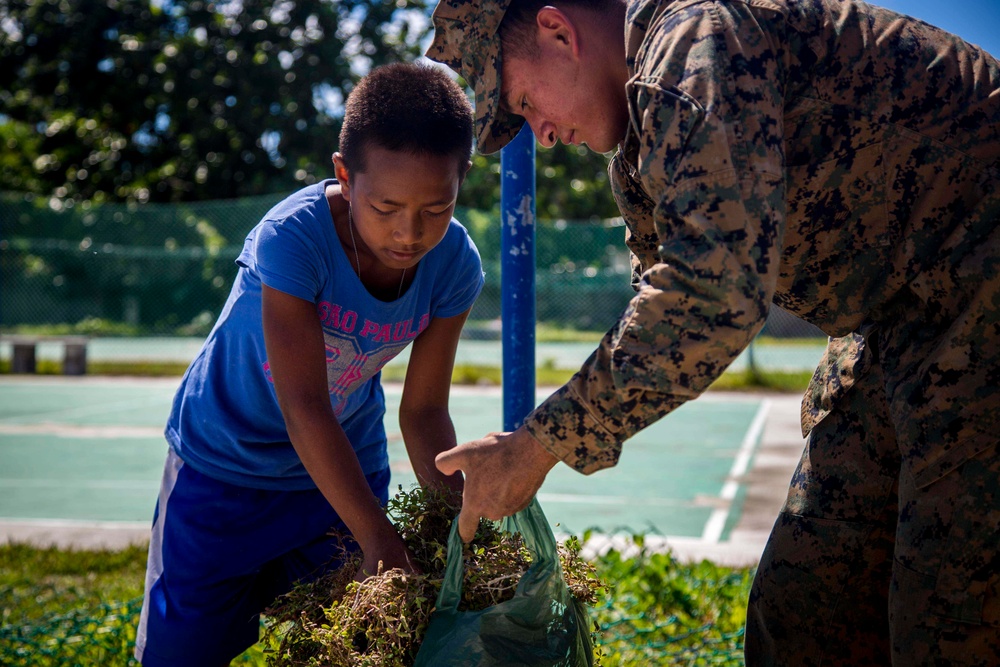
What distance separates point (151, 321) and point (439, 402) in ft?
48.7

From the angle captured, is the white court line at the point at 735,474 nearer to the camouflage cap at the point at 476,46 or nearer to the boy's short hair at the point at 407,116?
the boy's short hair at the point at 407,116

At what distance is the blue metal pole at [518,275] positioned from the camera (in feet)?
9.64

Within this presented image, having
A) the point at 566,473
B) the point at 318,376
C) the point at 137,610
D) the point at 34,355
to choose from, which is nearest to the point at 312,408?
the point at 318,376

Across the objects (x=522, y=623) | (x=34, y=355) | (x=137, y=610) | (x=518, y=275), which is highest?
(x=518, y=275)

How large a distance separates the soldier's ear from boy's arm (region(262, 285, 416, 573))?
826mm

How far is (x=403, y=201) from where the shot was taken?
7.26ft

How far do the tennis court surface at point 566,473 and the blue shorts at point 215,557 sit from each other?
1.51 m

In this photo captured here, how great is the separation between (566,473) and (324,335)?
6.36 m

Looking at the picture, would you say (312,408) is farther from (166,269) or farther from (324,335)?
(166,269)

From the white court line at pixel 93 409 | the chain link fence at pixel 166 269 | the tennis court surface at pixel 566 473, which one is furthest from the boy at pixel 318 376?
the chain link fence at pixel 166 269

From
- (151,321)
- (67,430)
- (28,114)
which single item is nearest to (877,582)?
(67,430)

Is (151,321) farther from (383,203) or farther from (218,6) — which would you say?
(383,203)

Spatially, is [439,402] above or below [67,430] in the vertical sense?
above

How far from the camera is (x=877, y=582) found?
6.81ft
